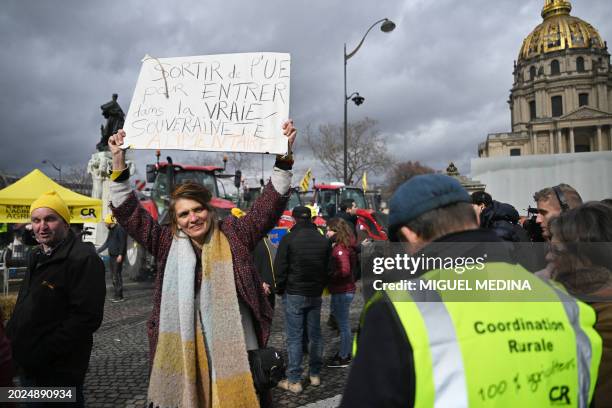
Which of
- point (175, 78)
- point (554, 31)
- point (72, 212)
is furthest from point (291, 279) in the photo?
point (554, 31)

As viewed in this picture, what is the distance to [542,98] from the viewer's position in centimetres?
7581

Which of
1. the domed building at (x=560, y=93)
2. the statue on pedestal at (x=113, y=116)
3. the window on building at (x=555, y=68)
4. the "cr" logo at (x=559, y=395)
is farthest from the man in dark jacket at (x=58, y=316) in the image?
the window on building at (x=555, y=68)

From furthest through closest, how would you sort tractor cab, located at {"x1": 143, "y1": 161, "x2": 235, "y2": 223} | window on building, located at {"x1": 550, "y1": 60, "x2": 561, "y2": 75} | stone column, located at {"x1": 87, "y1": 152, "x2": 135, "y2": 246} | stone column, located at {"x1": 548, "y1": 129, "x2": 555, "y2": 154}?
window on building, located at {"x1": 550, "y1": 60, "x2": 561, "y2": 75} < stone column, located at {"x1": 548, "y1": 129, "x2": 555, "y2": 154} < stone column, located at {"x1": 87, "y1": 152, "x2": 135, "y2": 246} < tractor cab, located at {"x1": 143, "y1": 161, "x2": 235, "y2": 223}

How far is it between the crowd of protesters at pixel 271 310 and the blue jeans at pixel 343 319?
1.97 meters

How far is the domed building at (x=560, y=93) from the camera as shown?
7075cm

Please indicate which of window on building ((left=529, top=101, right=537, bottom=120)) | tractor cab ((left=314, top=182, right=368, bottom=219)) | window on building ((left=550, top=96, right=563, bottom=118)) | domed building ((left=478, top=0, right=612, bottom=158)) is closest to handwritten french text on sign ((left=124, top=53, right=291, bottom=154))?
tractor cab ((left=314, top=182, right=368, bottom=219))

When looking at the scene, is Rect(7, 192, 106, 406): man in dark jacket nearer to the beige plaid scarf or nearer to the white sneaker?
the beige plaid scarf

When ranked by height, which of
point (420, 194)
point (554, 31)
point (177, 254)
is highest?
point (554, 31)

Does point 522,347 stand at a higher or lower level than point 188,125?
lower

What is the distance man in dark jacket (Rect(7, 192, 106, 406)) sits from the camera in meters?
2.16

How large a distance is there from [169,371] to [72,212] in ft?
26.2

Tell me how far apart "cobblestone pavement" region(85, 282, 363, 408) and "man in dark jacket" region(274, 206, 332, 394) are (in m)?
0.24

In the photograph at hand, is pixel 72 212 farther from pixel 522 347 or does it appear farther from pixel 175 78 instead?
pixel 522 347

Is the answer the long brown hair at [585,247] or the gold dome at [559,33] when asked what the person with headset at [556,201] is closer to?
the long brown hair at [585,247]
